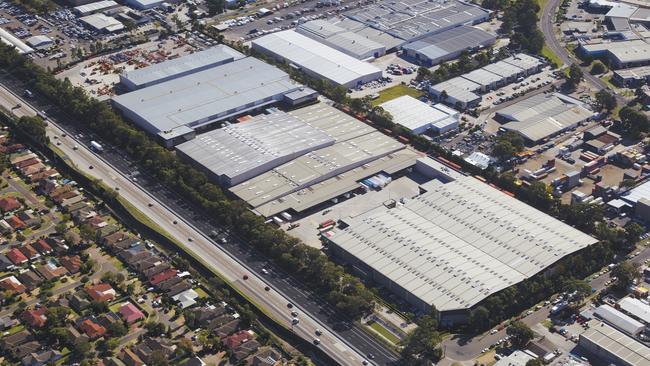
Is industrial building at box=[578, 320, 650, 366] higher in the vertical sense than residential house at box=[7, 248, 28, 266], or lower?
higher

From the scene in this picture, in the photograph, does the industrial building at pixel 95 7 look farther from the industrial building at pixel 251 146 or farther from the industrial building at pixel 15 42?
the industrial building at pixel 251 146

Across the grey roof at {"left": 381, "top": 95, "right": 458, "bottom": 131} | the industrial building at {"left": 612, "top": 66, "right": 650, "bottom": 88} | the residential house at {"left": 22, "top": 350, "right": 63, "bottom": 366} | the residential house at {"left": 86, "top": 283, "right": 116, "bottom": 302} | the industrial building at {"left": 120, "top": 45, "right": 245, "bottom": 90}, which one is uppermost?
the industrial building at {"left": 612, "top": 66, "right": 650, "bottom": 88}

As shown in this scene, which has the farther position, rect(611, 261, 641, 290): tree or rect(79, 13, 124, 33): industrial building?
rect(79, 13, 124, 33): industrial building

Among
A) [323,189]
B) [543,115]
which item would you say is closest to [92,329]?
[323,189]

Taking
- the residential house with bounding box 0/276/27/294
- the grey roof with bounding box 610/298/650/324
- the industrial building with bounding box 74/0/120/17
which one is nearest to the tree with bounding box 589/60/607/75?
the grey roof with bounding box 610/298/650/324

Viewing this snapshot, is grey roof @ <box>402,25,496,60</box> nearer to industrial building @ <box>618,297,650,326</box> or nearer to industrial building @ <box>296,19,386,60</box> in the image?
industrial building @ <box>296,19,386,60</box>

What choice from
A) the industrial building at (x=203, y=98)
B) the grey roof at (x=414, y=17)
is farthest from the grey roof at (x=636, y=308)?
the grey roof at (x=414, y=17)

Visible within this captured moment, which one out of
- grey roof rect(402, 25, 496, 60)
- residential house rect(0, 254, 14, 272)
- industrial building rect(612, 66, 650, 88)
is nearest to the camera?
residential house rect(0, 254, 14, 272)
